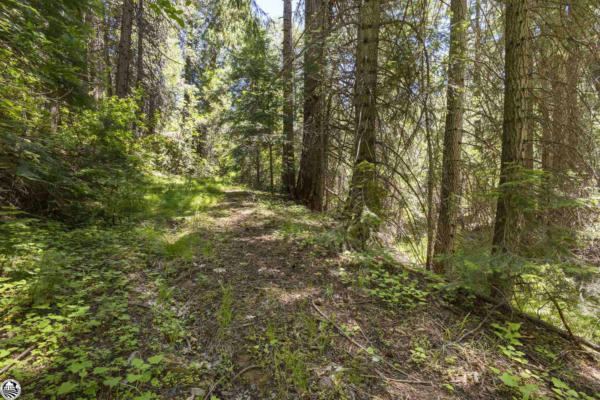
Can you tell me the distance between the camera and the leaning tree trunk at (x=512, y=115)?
2.52 metres

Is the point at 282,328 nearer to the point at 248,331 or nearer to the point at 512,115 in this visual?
the point at 248,331

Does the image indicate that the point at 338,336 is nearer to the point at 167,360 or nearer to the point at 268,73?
the point at 167,360

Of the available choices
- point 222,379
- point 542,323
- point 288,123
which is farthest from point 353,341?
point 288,123

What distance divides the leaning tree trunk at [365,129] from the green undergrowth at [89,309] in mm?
2201

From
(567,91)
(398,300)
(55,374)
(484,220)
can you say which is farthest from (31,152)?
(567,91)

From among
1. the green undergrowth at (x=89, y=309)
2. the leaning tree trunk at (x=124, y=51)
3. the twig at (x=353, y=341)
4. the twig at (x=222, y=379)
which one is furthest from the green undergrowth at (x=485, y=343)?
the leaning tree trunk at (x=124, y=51)

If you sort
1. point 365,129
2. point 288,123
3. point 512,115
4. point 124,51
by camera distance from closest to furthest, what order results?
point 512,115 → point 365,129 → point 288,123 → point 124,51

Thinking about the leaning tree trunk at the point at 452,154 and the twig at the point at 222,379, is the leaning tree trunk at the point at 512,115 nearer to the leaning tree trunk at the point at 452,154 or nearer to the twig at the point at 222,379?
the leaning tree trunk at the point at 452,154

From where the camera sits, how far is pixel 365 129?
3.70 m

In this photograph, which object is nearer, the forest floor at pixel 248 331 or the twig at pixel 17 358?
the twig at pixel 17 358

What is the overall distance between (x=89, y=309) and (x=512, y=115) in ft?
14.6

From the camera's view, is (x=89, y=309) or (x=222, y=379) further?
(x=89, y=309)

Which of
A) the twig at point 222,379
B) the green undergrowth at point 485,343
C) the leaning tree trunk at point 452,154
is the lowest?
the twig at point 222,379

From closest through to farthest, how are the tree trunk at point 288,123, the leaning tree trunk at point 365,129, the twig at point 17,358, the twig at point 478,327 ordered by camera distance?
the twig at point 17,358 → the twig at point 478,327 → the leaning tree trunk at point 365,129 → the tree trunk at point 288,123
